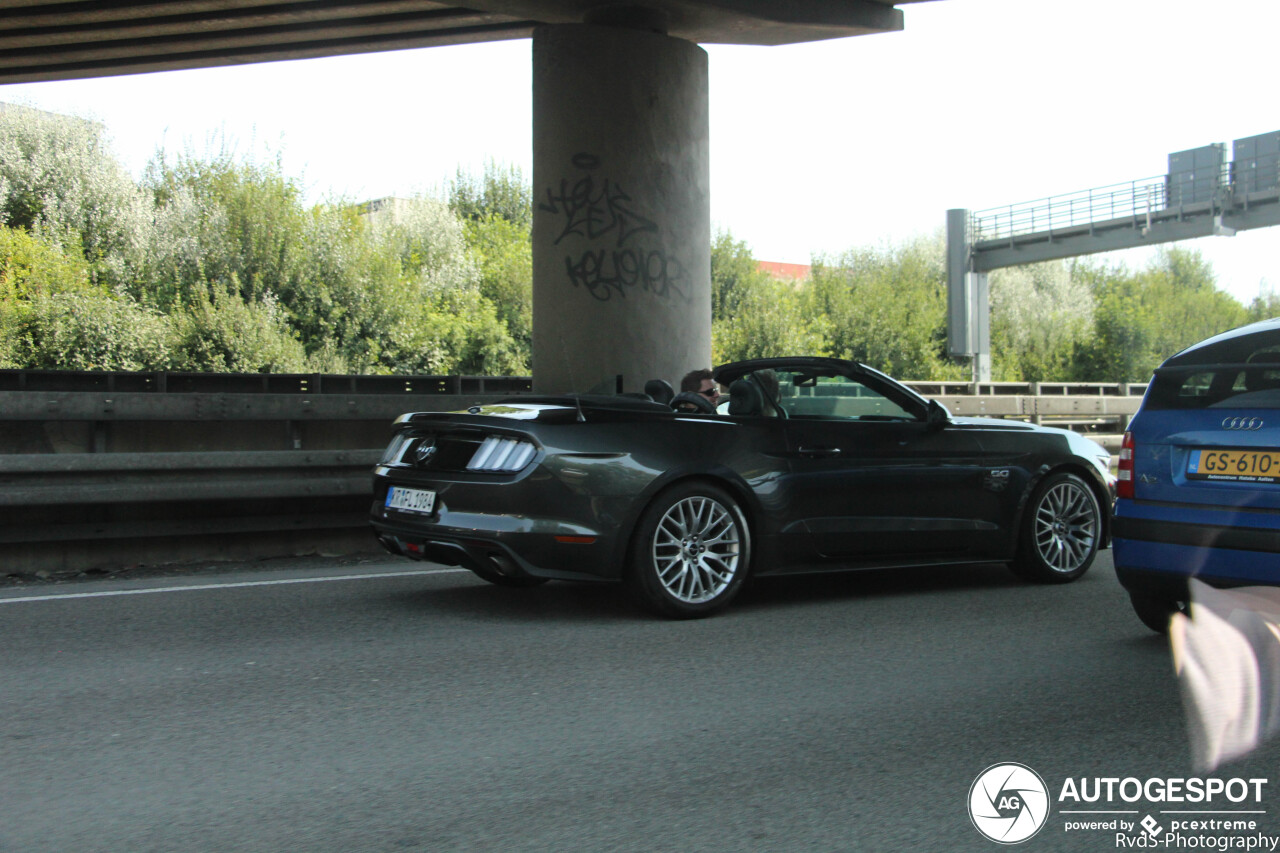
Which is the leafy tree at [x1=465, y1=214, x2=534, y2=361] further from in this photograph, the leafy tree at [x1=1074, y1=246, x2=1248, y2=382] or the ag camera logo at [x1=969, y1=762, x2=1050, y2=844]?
the ag camera logo at [x1=969, y1=762, x2=1050, y2=844]

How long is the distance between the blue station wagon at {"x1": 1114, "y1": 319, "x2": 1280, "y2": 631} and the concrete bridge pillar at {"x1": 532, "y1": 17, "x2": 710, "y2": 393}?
5887 millimetres

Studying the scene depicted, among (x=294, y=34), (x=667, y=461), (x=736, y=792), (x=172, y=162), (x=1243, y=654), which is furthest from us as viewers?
(x=172, y=162)

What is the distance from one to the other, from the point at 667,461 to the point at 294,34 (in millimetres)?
10686

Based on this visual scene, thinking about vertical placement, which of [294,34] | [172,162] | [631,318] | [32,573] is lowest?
[32,573]

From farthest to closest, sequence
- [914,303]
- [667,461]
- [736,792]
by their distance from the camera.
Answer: [914,303]
[667,461]
[736,792]

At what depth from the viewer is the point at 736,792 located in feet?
11.0

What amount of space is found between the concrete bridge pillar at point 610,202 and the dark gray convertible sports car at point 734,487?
3.62 metres

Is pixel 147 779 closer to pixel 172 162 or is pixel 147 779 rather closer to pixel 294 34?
pixel 294 34

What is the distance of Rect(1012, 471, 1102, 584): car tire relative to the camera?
23.0 feet

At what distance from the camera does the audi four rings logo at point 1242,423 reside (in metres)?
4.72

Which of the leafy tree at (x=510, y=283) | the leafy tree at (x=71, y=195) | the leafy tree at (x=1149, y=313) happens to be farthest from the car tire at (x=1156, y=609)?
the leafy tree at (x=1149, y=313)

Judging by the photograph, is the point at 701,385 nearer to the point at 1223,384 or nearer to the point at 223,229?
the point at 1223,384

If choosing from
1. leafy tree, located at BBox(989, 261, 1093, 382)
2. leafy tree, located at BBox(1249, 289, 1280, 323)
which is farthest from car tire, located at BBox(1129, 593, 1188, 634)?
leafy tree, located at BBox(1249, 289, 1280, 323)

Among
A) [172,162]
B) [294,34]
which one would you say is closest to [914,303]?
[172,162]
